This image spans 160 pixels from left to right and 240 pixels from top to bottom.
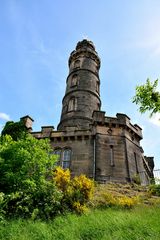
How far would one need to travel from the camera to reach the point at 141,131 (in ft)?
79.5

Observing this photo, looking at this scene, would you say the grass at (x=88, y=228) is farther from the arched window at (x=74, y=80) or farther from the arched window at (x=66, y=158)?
the arched window at (x=74, y=80)

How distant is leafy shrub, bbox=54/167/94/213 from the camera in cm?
1271

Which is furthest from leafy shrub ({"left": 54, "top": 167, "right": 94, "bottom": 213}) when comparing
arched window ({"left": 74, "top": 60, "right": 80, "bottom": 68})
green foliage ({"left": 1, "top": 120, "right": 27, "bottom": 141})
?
arched window ({"left": 74, "top": 60, "right": 80, "bottom": 68})

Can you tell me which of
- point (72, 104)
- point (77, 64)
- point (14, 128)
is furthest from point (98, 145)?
point (77, 64)

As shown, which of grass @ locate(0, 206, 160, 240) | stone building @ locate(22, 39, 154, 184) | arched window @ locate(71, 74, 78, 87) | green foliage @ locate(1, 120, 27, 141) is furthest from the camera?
arched window @ locate(71, 74, 78, 87)

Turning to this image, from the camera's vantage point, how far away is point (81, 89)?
28.1 metres

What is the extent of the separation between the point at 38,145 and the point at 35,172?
5.57 ft

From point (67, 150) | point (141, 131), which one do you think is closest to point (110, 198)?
point (67, 150)

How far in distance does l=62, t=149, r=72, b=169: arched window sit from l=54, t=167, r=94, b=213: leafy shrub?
639cm

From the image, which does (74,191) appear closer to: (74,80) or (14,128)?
(14,128)

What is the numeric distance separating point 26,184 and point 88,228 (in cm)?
390

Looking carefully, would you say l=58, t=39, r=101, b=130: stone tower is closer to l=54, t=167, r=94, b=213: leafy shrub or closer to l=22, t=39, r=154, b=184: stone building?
l=22, t=39, r=154, b=184: stone building

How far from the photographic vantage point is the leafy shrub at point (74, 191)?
1271 centimetres

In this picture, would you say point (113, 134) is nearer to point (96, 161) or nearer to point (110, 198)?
point (96, 161)
